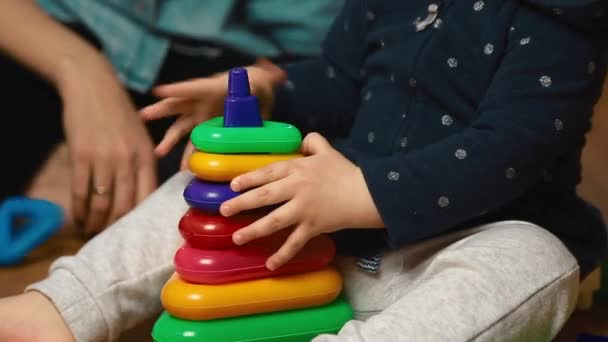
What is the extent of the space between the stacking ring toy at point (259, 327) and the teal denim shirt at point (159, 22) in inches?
18.9

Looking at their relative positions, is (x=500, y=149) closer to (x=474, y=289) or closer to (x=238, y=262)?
(x=474, y=289)

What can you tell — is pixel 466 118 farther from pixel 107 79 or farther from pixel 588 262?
pixel 107 79

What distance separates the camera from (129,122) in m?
0.95

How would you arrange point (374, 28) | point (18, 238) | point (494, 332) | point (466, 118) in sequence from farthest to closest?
point (18, 238) → point (374, 28) → point (466, 118) → point (494, 332)

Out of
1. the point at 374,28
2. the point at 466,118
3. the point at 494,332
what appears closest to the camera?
the point at 494,332

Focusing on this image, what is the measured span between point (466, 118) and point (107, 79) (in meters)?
0.45

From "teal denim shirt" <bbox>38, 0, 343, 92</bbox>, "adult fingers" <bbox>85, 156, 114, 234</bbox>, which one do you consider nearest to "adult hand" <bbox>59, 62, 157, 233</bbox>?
"adult fingers" <bbox>85, 156, 114, 234</bbox>

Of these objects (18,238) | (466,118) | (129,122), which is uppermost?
(466,118)

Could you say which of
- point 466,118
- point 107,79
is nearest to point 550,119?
point 466,118

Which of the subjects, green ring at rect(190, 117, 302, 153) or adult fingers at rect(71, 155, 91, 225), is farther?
adult fingers at rect(71, 155, 91, 225)

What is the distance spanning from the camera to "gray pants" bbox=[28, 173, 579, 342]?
0.60 meters

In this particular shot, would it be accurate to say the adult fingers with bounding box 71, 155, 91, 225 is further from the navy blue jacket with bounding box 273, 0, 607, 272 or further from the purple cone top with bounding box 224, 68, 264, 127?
the purple cone top with bounding box 224, 68, 264, 127

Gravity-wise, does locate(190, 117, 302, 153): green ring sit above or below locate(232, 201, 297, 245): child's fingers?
above

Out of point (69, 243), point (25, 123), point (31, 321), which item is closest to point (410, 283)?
point (31, 321)
